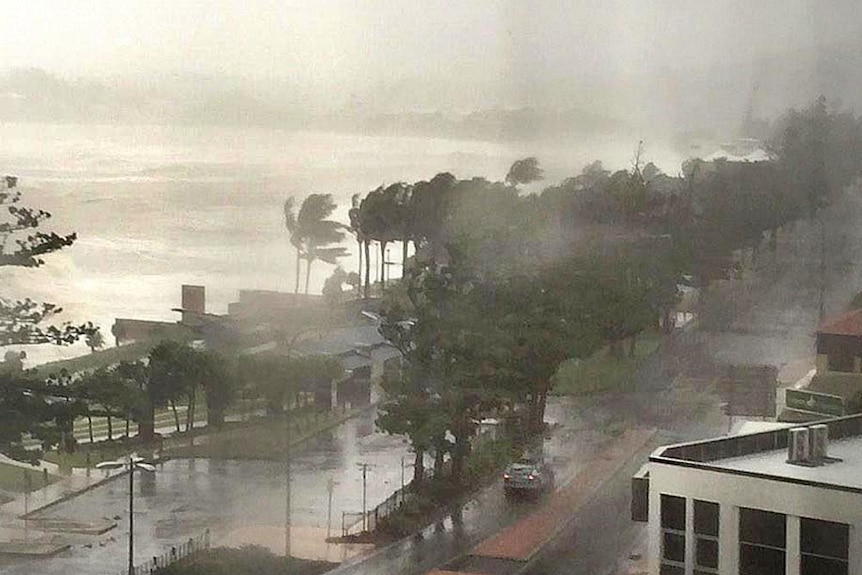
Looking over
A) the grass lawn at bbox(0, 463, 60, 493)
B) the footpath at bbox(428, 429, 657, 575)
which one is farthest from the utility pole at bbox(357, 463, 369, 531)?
the grass lawn at bbox(0, 463, 60, 493)

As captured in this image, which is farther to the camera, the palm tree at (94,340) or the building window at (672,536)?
the building window at (672,536)

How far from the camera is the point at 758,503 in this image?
6.46 feet

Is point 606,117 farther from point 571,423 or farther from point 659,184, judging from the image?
point 571,423

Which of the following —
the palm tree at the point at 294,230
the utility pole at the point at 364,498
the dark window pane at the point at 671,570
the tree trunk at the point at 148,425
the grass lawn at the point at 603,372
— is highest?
the palm tree at the point at 294,230

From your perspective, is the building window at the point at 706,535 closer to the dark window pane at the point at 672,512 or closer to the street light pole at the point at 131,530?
the dark window pane at the point at 672,512

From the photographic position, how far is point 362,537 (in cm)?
196

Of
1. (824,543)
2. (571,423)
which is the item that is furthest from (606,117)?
(824,543)

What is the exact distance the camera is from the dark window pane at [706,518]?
1.99 meters

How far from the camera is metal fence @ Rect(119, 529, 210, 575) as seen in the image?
6.23ft

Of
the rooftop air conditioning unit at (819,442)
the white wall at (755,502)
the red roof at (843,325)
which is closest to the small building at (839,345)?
the red roof at (843,325)

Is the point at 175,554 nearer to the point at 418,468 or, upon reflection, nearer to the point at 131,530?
the point at 131,530

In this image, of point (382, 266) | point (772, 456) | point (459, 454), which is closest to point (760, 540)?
point (772, 456)

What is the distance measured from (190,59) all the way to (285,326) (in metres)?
0.46

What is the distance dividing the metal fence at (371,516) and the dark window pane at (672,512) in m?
0.44
